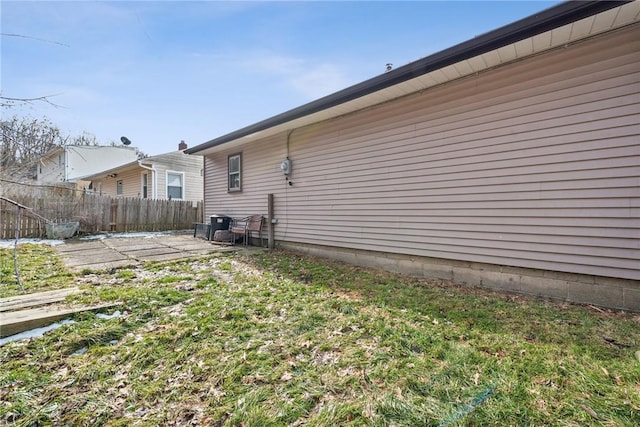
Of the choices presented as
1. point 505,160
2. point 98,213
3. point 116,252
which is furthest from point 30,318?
point 98,213

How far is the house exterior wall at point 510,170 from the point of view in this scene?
3314mm

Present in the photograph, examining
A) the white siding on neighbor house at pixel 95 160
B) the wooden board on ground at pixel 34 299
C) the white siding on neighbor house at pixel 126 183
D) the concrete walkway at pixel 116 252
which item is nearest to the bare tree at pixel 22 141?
the wooden board on ground at pixel 34 299

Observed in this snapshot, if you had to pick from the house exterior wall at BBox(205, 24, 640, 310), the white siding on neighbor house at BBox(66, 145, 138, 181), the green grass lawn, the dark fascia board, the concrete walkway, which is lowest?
the green grass lawn

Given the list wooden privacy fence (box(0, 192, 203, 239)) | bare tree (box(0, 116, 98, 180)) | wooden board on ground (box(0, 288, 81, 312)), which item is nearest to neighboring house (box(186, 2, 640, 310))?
bare tree (box(0, 116, 98, 180))

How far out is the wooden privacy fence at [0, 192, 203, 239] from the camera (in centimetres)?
902

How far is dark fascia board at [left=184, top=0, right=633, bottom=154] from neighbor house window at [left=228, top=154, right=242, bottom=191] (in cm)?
359

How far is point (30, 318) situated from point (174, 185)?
43.6 ft

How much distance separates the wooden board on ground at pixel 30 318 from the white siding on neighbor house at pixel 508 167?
446cm

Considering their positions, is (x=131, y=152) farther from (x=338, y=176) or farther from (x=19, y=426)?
(x=19, y=426)

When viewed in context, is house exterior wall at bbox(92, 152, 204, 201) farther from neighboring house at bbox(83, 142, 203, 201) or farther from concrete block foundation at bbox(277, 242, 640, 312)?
concrete block foundation at bbox(277, 242, 640, 312)

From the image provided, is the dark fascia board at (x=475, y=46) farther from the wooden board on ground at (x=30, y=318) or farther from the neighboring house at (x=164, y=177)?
the neighboring house at (x=164, y=177)

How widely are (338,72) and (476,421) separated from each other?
7520mm

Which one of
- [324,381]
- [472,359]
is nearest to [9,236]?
[324,381]

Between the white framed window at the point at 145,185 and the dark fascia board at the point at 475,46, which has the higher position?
the dark fascia board at the point at 475,46
